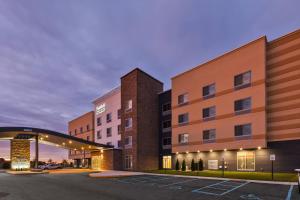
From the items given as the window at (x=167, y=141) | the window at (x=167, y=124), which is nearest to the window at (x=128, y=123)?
the window at (x=167, y=124)

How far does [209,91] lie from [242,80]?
5.52 meters

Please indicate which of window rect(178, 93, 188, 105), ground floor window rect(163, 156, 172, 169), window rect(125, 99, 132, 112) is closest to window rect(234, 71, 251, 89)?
window rect(178, 93, 188, 105)

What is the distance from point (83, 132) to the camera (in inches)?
2751

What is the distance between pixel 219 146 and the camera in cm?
3316

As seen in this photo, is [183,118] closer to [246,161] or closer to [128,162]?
[246,161]

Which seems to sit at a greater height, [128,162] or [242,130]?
[242,130]

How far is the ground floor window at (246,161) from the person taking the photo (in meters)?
30.2

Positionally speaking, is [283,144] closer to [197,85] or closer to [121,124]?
[197,85]

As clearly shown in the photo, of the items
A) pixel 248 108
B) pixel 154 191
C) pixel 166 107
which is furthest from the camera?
pixel 166 107

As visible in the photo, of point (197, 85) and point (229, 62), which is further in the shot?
point (197, 85)

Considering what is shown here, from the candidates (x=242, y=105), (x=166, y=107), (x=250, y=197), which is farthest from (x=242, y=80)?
(x=250, y=197)

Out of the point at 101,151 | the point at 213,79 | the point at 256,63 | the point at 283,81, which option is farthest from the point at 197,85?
the point at 101,151

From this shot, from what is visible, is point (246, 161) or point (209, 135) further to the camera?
point (209, 135)

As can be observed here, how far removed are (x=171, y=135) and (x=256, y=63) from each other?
62.8 feet
